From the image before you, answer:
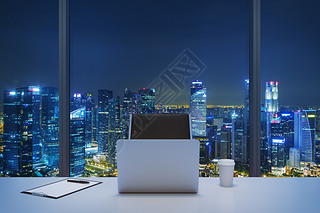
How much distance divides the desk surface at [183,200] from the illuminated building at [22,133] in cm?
141

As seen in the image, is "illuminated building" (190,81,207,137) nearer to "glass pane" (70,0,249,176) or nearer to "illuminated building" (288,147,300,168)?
"glass pane" (70,0,249,176)

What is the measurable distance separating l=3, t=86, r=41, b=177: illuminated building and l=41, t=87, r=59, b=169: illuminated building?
0.27 feet

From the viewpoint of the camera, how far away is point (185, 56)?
2922 mm

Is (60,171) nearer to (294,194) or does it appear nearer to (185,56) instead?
(185,56)

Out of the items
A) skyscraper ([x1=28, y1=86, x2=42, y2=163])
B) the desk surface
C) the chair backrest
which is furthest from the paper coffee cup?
skyscraper ([x1=28, y1=86, x2=42, y2=163])

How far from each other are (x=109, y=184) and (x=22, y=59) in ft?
7.30

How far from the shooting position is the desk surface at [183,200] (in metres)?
1.08

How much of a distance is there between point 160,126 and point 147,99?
881mm

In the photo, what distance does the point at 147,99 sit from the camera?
112 inches

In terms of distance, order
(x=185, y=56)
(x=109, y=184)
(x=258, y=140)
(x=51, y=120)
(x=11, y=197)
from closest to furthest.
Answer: (x=11, y=197)
(x=109, y=184)
(x=258, y=140)
(x=51, y=120)
(x=185, y=56)

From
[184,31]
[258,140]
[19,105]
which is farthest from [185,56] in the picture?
[19,105]

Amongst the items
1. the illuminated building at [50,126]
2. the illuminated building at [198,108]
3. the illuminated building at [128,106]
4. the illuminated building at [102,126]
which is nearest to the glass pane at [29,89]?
the illuminated building at [50,126]

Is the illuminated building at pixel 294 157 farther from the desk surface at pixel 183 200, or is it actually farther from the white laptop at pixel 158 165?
the white laptop at pixel 158 165

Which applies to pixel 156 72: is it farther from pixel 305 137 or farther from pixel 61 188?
pixel 61 188
